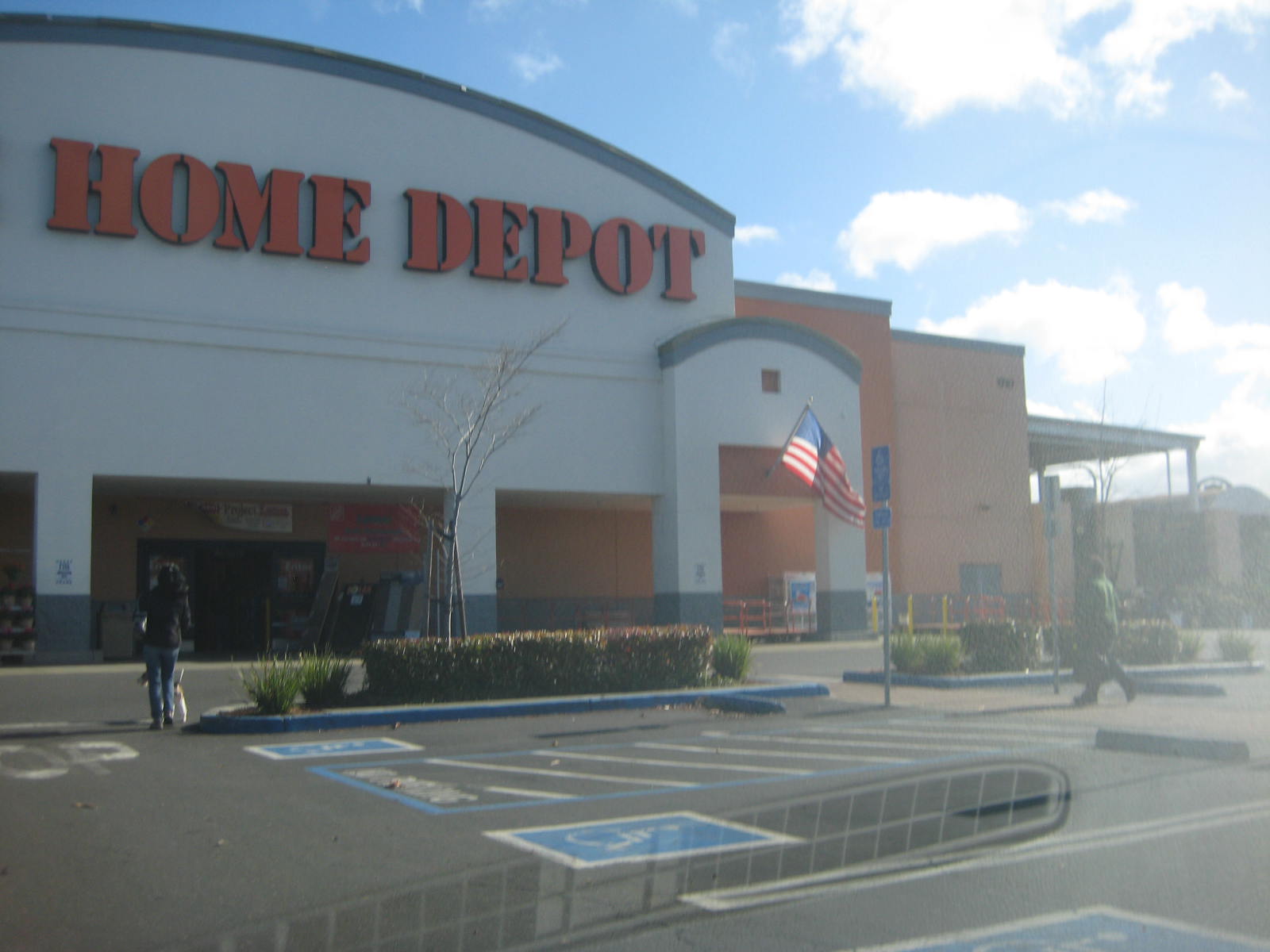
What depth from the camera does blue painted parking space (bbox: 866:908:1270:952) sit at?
5.32 m

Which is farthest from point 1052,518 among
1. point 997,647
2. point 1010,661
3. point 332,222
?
point 332,222

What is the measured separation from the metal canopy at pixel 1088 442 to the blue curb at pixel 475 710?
20.6 meters

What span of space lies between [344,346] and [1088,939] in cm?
2154

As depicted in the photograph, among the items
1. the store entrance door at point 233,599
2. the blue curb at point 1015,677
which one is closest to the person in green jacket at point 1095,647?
the blue curb at point 1015,677

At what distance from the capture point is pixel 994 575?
37.5m

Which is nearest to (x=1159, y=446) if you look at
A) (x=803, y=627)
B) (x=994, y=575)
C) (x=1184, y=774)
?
(x=994, y=575)

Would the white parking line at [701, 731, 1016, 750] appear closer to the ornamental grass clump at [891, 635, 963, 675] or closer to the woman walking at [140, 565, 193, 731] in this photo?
the woman walking at [140, 565, 193, 731]

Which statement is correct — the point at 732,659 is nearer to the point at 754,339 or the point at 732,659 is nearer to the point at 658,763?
the point at 658,763

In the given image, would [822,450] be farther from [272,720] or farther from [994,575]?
[272,720]

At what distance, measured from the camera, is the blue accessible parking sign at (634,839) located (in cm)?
698

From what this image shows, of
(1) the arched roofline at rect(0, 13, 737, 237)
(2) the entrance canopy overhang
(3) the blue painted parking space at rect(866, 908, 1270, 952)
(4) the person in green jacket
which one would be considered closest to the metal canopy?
(2) the entrance canopy overhang

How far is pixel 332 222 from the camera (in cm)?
2475

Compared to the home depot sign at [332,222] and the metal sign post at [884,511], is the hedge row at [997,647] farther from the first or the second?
the home depot sign at [332,222]

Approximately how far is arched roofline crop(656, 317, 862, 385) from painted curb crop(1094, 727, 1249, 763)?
18.0 m
